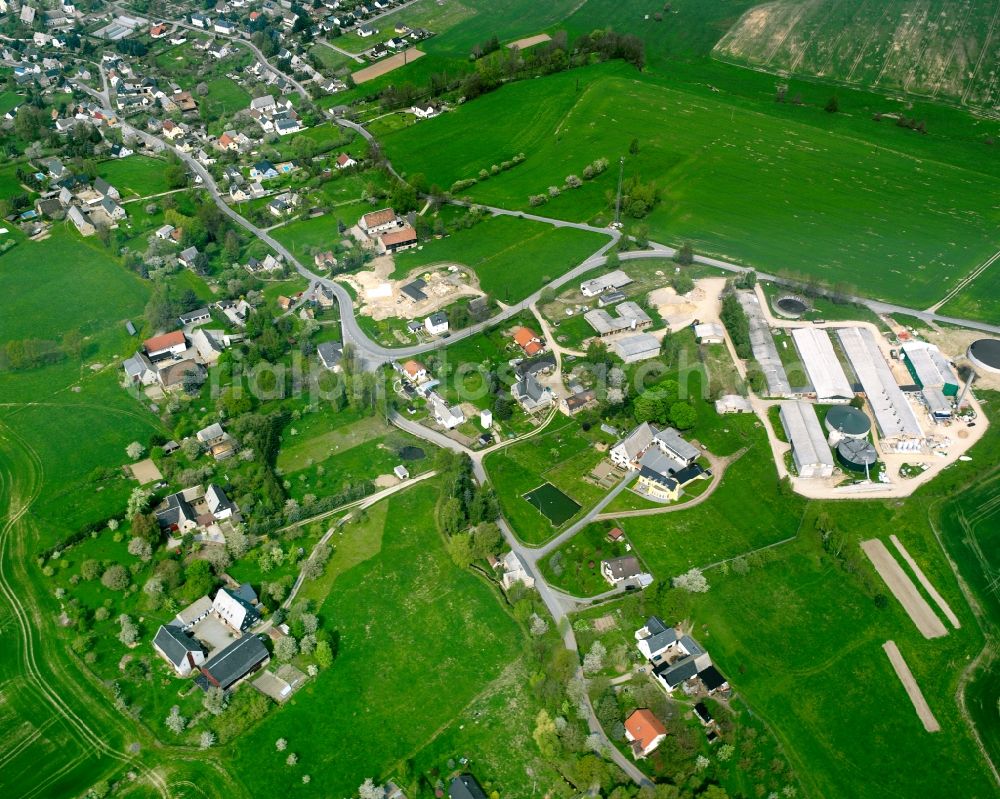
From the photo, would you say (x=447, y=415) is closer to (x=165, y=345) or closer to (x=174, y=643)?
(x=174, y=643)

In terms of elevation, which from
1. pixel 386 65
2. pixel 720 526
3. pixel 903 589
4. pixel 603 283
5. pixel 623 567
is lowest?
pixel 623 567

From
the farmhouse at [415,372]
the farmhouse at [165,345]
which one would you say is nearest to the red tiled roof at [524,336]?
the farmhouse at [415,372]

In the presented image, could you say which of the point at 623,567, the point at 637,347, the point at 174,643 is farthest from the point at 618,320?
the point at 174,643

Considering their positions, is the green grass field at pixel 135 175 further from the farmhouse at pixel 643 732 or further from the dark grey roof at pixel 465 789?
the farmhouse at pixel 643 732

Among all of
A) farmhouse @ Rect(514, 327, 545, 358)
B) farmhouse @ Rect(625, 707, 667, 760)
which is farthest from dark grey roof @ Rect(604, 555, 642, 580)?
farmhouse @ Rect(514, 327, 545, 358)

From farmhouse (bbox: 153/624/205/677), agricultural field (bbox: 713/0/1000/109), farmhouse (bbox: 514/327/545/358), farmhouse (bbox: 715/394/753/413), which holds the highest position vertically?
agricultural field (bbox: 713/0/1000/109)

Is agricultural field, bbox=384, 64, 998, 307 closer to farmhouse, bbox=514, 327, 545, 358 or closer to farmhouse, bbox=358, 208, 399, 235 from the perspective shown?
farmhouse, bbox=358, 208, 399, 235

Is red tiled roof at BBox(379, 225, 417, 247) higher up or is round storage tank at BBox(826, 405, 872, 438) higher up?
round storage tank at BBox(826, 405, 872, 438)
